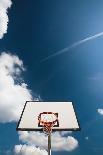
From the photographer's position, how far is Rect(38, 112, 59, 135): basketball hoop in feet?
41.9

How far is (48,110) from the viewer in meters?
14.3

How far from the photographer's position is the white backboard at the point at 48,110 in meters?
12.9

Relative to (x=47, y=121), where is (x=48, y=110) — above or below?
above

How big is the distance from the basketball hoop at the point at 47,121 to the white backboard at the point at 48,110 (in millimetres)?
172

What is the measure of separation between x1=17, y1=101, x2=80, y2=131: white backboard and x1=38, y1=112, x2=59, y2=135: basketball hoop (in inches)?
6.8

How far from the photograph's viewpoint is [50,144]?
12.3m

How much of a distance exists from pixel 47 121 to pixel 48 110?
796 mm

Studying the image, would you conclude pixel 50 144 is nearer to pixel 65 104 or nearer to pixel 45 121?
pixel 45 121

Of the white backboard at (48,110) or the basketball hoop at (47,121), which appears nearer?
the basketball hoop at (47,121)

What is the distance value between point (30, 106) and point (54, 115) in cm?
143

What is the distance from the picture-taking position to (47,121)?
1361 cm

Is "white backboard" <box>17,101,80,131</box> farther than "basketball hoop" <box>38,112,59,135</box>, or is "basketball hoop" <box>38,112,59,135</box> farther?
"white backboard" <box>17,101,80,131</box>

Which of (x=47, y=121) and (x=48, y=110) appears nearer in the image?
(x=47, y=121)

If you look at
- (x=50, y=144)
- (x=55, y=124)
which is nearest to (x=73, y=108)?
(x=55, y=124)
